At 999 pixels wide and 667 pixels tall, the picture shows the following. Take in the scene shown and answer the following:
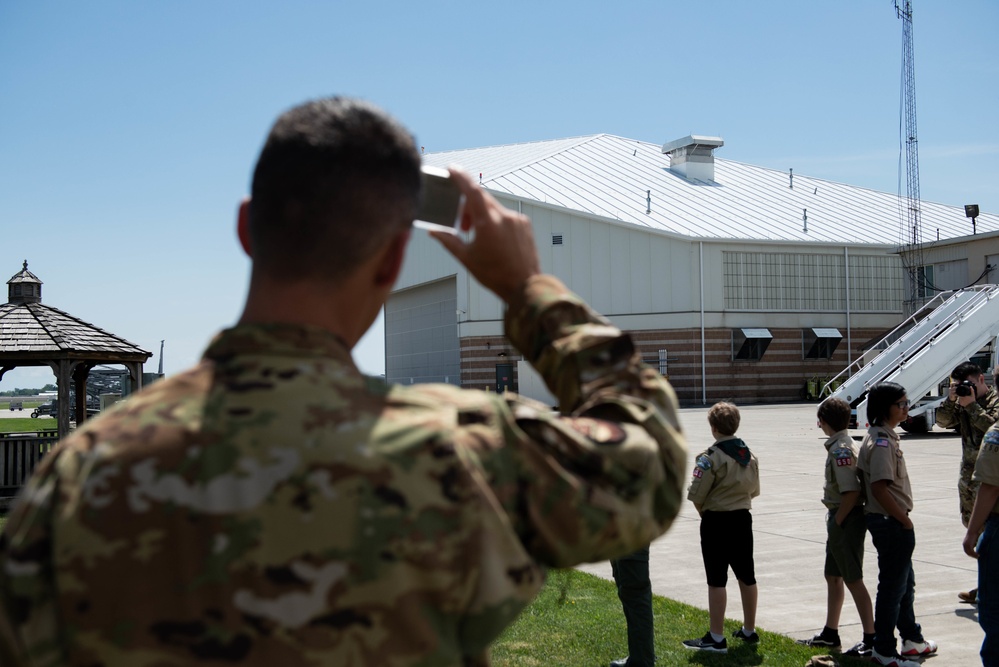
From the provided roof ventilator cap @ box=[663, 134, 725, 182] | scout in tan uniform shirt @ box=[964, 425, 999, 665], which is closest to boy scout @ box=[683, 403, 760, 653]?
scout in tan uniform shirt @ box=[964, 425, 999, 665]

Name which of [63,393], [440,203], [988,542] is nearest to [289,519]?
[440,203]

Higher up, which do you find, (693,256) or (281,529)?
(693,256)

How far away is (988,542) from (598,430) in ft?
14.9

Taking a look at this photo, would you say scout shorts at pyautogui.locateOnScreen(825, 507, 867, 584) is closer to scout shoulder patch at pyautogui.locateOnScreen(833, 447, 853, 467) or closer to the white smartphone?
scout shoulder patch at pyautogui.locateOnScreen(833, 447, 853, 467)

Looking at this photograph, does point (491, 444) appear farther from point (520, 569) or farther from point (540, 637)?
point (540, 637)

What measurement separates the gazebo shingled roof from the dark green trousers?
13267 mm

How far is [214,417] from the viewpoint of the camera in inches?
56.0

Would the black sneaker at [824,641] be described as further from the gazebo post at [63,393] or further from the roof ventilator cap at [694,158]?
the roof ventilator cap at [694,158]

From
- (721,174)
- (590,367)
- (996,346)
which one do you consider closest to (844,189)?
(721,174)

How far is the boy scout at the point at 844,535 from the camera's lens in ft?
21.7

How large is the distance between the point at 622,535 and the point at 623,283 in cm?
4505

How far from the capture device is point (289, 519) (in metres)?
1.40

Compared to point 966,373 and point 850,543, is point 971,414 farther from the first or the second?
point 850,543

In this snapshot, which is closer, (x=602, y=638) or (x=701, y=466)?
(x=701, y=466)
